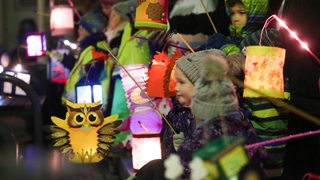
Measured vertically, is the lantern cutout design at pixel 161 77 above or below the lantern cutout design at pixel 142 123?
above

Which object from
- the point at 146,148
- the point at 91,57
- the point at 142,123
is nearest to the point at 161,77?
the point at 146,148

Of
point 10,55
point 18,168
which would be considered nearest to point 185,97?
point 18,168

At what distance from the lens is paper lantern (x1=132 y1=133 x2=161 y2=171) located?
5.34 meters

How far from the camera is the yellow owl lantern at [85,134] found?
429 centimetres

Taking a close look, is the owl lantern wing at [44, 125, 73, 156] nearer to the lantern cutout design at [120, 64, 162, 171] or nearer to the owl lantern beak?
the owl lantern beak

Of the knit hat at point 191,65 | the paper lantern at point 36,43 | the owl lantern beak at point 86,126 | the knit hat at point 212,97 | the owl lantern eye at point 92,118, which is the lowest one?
the owl lantern beak at point 86,126

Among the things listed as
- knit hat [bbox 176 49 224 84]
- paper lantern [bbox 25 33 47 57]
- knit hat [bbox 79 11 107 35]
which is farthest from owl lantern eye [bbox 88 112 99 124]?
knit hat [bbox 79 11 107 35]

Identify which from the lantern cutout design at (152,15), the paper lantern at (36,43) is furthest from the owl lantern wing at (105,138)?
the paper lantern at (36,43)

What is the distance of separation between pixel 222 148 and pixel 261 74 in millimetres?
1187

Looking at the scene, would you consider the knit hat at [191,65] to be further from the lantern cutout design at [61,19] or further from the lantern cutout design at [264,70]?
the lantern cutout design at [61,19]

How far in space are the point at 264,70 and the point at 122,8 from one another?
3.45 m

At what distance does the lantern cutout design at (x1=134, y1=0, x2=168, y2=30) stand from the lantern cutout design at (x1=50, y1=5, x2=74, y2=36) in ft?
12.5

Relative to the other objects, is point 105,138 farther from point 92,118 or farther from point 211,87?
point 211,87

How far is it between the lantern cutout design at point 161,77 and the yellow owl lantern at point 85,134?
44 centimetres
